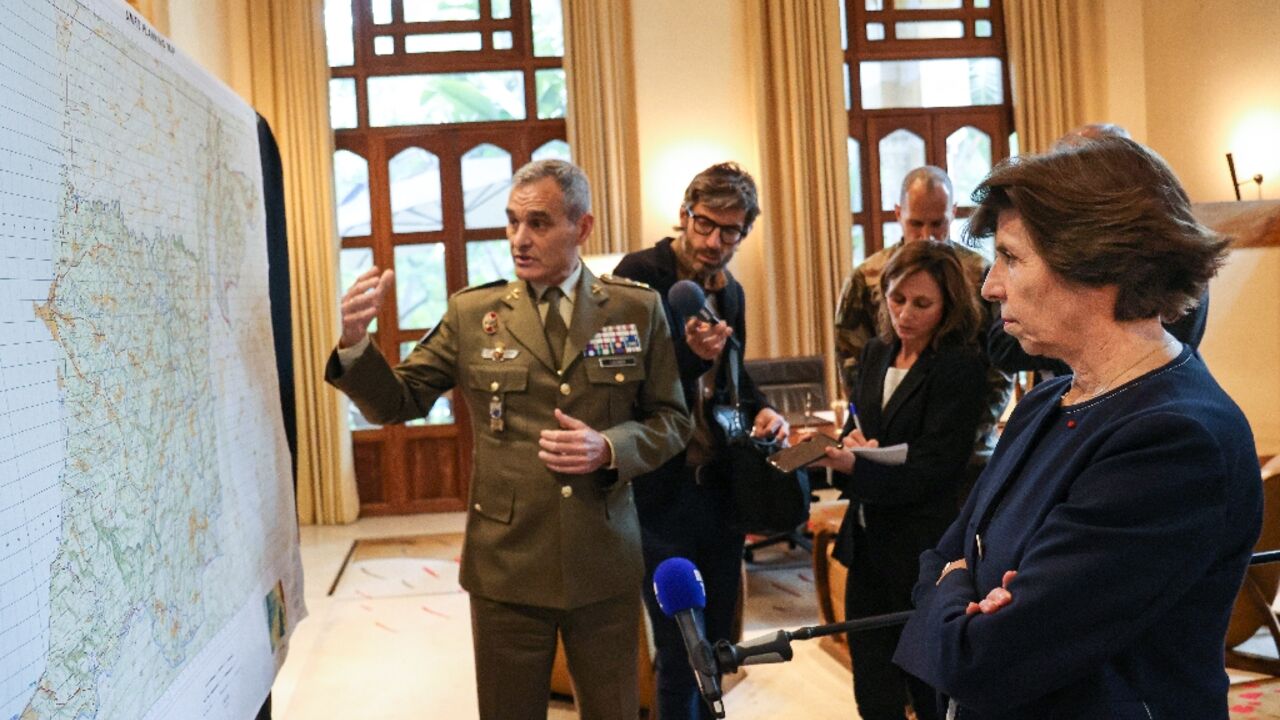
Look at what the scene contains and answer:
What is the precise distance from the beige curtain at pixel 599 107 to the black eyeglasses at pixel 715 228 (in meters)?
5.51

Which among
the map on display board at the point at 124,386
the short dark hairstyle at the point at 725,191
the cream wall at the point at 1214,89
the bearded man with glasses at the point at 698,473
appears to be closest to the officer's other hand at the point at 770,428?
the bearded man with glasses at the point at 698,473

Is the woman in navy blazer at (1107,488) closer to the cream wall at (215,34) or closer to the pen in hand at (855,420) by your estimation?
the pen in hand at (855,420)

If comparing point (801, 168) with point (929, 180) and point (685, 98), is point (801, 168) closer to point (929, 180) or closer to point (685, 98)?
point (685, 98)

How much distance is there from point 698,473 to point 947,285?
0.76 meters

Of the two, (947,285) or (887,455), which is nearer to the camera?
(887,455)

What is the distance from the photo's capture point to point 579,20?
8453 millimetres

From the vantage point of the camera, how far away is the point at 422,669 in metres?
4.85

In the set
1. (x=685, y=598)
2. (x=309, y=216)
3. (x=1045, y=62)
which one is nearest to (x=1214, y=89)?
(x=1045, y=62)

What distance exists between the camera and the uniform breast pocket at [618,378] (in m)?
2.55

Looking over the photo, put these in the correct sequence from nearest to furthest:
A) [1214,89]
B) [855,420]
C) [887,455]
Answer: [887,455], [855,420], [1214,89]

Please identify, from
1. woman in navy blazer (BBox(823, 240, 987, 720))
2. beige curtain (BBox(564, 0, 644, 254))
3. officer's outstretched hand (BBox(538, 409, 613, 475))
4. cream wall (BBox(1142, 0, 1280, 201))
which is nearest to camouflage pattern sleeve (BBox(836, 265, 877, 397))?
woman in navy blazer (BBox(823, 240, 987, 720))

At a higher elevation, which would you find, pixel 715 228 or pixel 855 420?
pixel 715 228

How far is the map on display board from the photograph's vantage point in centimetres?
110

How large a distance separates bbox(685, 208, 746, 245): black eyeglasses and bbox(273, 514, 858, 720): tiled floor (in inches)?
77.7
